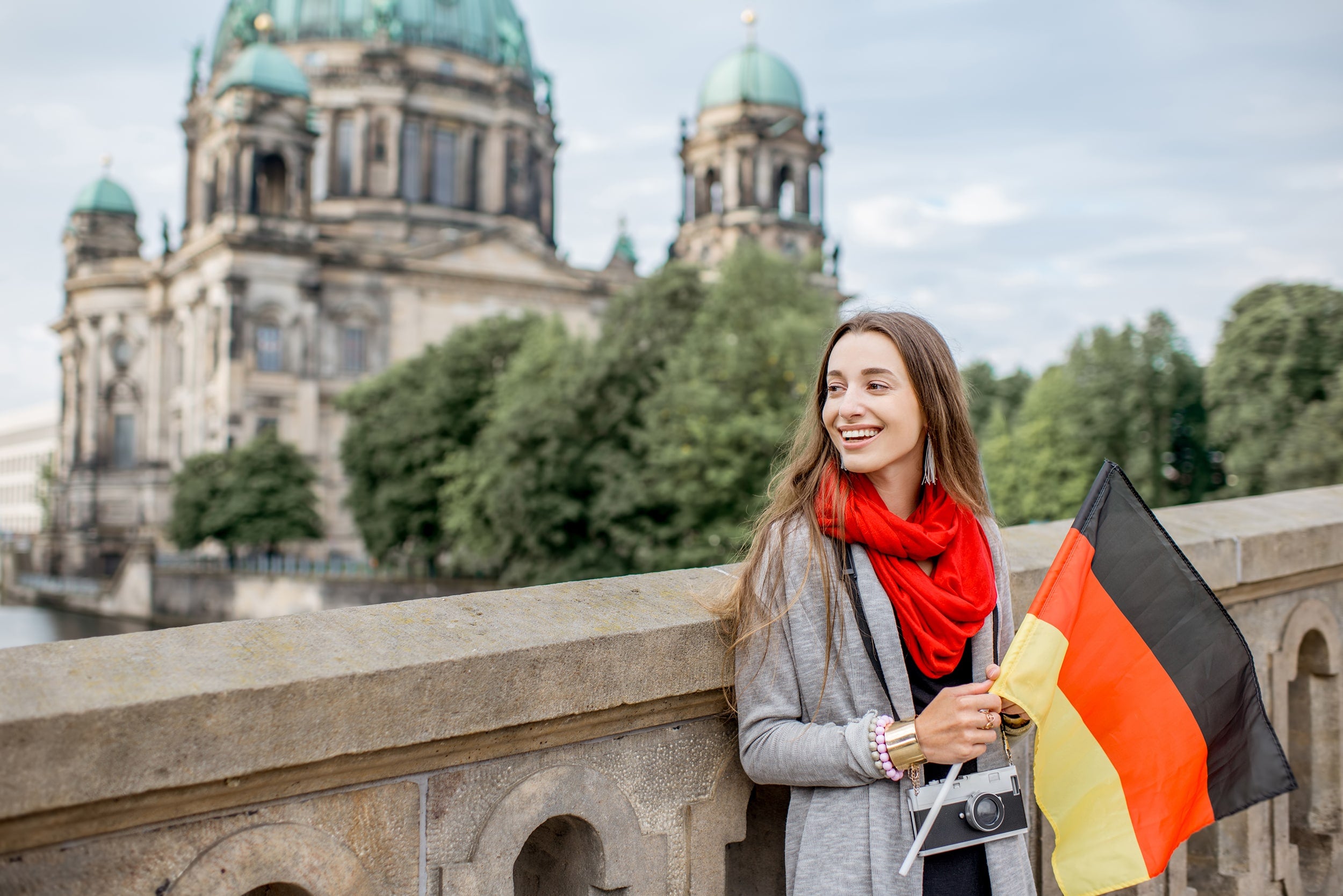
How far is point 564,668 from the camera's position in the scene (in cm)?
216

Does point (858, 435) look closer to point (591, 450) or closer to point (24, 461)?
point (591, 450)

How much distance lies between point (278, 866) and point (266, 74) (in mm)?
49610

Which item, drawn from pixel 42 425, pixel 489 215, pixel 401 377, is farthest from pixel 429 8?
pixel 42 425

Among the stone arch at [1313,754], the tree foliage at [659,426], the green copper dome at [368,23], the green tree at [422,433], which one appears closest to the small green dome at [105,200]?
the green copper dome at [368,23]

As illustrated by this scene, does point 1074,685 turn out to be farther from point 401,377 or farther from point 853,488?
point 401,377

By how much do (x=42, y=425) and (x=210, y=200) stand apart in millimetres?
52572

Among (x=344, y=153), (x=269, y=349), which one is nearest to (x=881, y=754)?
→ (x=269, y=349)

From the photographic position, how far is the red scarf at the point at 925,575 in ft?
6.99

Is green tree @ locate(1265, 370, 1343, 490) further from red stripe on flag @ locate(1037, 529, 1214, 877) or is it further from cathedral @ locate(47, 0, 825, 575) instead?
red stripe on flag @ locate(1037, 529, 1214, 877)

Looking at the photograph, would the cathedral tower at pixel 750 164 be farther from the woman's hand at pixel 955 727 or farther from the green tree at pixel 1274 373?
the woman's hand at pixel 955 727

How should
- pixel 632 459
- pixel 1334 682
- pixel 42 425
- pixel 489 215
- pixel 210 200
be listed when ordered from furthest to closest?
1. pixel 42 425
2. pixel 489 215
3. pixel 210 200
4. pixel 632 459
5. pixel 1334 682

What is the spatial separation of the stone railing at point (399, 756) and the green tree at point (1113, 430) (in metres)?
32.4

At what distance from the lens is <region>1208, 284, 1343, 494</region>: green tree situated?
1156 inches

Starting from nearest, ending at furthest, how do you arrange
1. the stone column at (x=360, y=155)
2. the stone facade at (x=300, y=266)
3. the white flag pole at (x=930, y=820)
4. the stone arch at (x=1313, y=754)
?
the white flag pole at (x=930, y=820) → the stone arch at (x=1313, y=754) → the stone facade at (x=300, y=266) → the stone column at (x=360, y=155)
